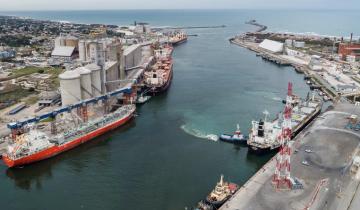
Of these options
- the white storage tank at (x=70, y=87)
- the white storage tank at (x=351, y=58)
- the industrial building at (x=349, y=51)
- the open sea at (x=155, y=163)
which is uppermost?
the industrial building at (x=349, y=51)

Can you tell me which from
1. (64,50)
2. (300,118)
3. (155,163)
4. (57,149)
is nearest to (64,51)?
(64,50)

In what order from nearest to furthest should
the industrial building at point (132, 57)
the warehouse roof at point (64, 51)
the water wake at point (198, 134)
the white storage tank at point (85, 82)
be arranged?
1. the water wake at point (198, 134)
2. the white storage tank at point (85, 82)
3. the industrial building at point (132, 57)
4. the warehouse roof at point (64, 51)

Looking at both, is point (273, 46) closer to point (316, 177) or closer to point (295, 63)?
point (295, 63)

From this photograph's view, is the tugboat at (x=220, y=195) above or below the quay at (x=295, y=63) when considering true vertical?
below

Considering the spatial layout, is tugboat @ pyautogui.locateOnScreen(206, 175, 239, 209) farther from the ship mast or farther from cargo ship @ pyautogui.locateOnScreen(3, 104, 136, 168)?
cargo ship @ pyautogui.locateOnScreen(3, 104, 136, 168)

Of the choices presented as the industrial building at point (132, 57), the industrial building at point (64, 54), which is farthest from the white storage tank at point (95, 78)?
the industrial building at point (64, 54)

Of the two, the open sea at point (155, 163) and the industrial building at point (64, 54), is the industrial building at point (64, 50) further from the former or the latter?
the open sea at point (155, 163)

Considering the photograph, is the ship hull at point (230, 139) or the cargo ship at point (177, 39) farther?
the cargo ship at point (177, 39)

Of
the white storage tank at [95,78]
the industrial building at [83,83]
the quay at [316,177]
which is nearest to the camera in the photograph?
the quay at [316,177]

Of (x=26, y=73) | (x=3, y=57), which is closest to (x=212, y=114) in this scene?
(x=26, y=73)
